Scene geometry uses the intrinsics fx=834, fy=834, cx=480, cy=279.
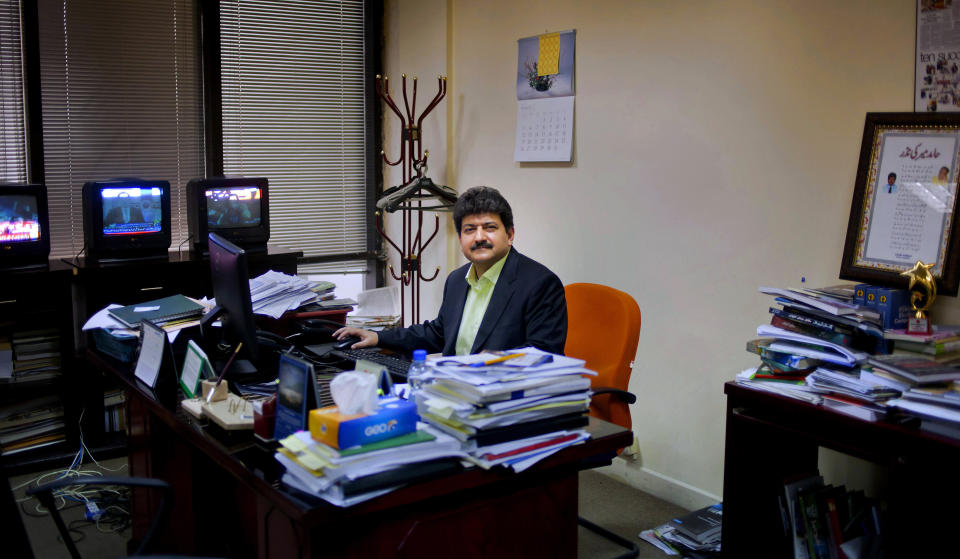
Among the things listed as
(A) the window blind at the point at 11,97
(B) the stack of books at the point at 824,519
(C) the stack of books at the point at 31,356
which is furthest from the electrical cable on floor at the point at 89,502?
(B) the stack of books at the point at 824,519

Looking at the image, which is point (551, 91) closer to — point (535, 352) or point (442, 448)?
point (535, 352)

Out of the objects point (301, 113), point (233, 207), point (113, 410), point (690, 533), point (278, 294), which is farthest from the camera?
point (301, 113)

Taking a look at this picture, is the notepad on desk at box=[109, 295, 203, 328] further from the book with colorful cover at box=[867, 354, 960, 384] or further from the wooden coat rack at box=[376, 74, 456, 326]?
the book with colorful cover at box=[867, 354, 960, 384]

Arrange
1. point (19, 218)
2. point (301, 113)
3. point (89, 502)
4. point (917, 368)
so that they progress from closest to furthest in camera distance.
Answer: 1. point (917, 368)
2. point (89, 502)
3. point (19, 218)
4. point (301, 113)

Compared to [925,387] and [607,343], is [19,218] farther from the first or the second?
[925,387]

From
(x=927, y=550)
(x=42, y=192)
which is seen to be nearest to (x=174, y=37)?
(x=42, y=192)

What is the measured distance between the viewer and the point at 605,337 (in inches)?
115

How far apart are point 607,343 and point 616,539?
0.77 metres

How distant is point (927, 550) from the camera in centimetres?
213

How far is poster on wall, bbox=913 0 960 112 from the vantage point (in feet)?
8.12

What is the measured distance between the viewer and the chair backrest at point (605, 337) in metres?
2.81

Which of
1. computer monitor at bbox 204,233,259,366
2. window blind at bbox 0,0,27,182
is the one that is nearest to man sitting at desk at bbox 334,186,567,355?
computer monitor at bbox 204,233,259,366

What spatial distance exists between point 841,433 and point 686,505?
50.5 inches

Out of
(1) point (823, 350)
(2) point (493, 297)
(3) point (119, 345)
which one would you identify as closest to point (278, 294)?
(3) point (119, 345)
